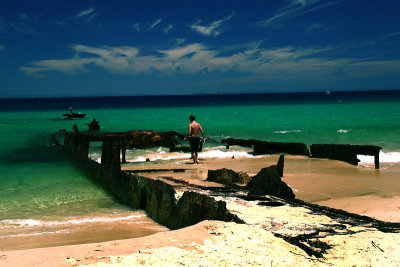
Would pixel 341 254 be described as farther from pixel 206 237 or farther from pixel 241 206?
pixel 241 206

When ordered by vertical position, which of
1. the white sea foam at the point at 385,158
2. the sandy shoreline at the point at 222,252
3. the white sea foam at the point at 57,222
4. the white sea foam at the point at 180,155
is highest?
the white sea foam at the point at 385,158

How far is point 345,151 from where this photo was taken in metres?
13.8

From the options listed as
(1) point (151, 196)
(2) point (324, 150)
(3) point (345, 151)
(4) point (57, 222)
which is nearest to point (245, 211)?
(1) point (151, 196)

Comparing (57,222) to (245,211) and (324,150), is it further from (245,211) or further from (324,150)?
(324,150)

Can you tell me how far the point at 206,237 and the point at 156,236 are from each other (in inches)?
31.4

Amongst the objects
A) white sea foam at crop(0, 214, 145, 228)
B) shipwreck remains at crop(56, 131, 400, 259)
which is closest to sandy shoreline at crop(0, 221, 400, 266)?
shipwreck remains at crop(56, 131, 400, 259)

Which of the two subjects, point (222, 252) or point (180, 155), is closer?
point (222, 252)

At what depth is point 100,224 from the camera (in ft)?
23.2

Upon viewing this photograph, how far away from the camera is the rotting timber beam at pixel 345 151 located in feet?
41.3

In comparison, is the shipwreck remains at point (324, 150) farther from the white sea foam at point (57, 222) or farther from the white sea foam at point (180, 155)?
the white sea foam at point (57, 222)

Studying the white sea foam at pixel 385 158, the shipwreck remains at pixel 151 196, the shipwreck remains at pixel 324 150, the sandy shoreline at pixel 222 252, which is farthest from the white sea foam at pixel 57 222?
the white sea foam at pixel 385 158

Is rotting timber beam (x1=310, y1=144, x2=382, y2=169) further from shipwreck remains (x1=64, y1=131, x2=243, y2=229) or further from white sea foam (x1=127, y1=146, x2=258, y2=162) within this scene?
shipwreck remains (x1=64, y1=131, x2=243, y2=229)

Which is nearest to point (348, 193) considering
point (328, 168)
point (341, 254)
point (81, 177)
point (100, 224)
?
point (328, 168)

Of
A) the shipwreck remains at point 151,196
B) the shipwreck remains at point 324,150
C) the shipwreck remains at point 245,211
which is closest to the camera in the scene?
the shipwreck remains at point 245,211
